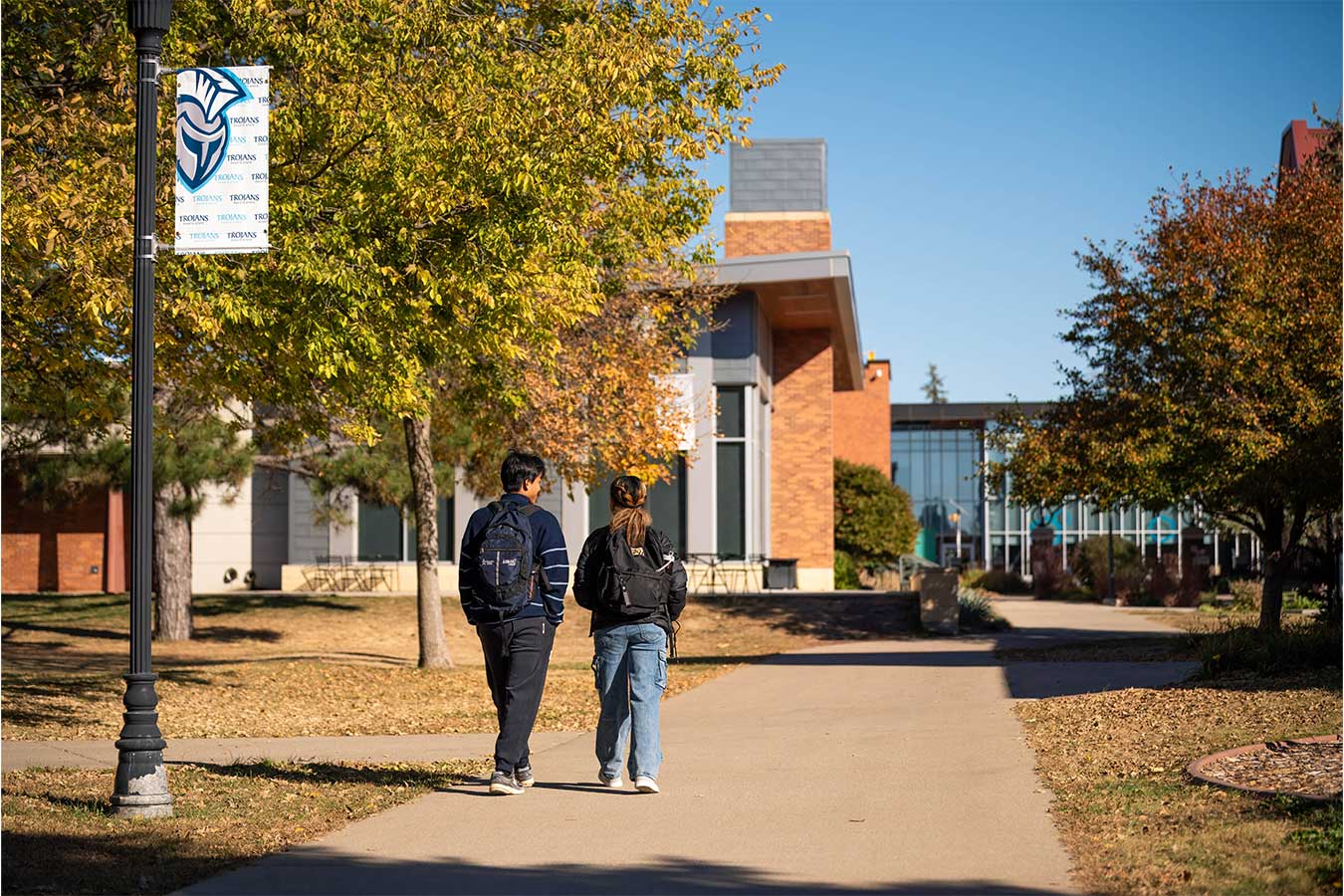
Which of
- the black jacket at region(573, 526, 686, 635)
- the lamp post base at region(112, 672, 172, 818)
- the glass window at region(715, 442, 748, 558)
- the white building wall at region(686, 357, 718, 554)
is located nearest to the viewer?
the lamp post base at region(112, 672, 172, 818)

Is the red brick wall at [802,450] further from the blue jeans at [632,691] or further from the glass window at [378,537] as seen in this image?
the blue jeans at [632,691]

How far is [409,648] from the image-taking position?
24.0 meters

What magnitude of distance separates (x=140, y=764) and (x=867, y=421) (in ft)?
156

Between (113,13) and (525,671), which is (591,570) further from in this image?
(113,13)

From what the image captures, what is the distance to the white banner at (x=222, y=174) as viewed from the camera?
834 cm

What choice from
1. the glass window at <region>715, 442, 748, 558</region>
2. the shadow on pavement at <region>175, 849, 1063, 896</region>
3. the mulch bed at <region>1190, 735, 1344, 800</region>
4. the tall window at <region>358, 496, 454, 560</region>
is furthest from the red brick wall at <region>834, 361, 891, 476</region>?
the shadow on pavement at <region>175, 849, 1063, 896</region>

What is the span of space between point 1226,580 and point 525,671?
114 feet

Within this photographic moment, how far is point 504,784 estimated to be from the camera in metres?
8.20

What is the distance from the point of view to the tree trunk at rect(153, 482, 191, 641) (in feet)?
73.9

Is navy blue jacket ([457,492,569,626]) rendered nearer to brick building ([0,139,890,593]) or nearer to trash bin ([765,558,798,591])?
brick building ([0,139,890,593])

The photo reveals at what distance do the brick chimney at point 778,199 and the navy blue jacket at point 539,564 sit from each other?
29.8 meters

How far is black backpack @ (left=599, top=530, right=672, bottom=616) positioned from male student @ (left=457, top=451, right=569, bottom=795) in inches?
11.4

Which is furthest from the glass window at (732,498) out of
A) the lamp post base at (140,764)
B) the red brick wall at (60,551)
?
the lamp post base at (140,764)

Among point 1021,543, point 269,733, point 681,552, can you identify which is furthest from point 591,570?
point 1021,543
